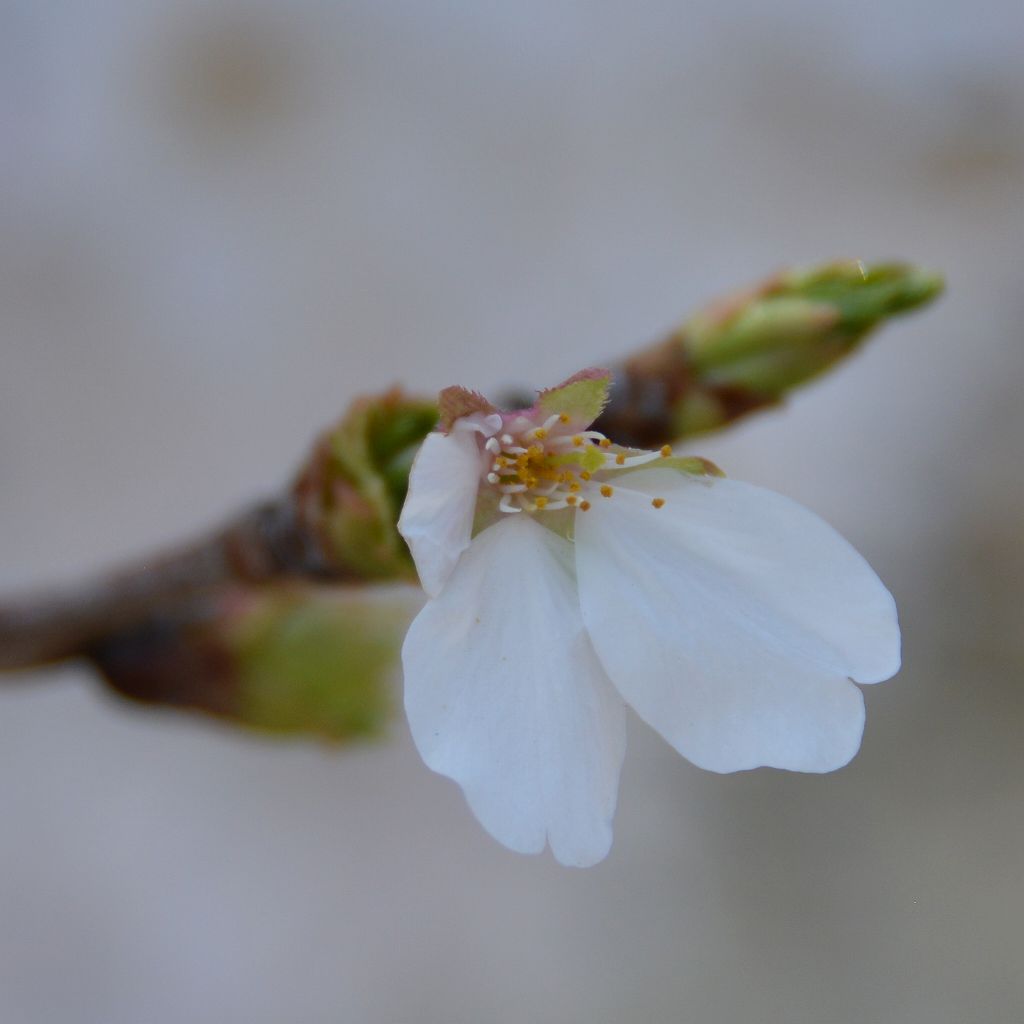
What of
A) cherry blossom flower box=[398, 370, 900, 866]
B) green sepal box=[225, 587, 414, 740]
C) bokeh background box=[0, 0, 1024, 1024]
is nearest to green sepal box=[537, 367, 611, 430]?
cherry blossom flower box=[398, 370, 900, 866]

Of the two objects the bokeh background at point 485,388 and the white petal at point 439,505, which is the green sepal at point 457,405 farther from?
the bokeh background at point 485,388

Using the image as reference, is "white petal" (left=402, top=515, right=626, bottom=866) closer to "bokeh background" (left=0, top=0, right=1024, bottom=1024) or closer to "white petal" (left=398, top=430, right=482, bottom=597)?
"white petal" (left=398, top=430, right=482, bottom=597)

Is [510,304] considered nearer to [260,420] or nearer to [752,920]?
[260,420]

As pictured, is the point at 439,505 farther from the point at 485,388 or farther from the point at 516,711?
the point at 485,388

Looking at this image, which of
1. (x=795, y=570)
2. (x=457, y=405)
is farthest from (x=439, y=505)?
(x=795, y=570)

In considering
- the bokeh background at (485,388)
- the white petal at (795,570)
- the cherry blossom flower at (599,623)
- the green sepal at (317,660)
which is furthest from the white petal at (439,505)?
the bokeh background at (485,388)

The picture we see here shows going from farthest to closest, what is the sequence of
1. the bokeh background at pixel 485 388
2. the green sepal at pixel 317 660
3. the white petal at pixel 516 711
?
the bokeh background at pixel 485 388, the green sepal at pixel 317 660, the white petal at pixel 516 711
